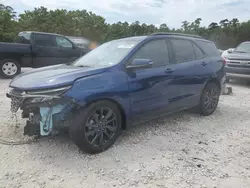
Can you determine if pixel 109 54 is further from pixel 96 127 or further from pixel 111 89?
pixel 96 127

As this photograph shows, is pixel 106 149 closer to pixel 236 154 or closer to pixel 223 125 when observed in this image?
pixel 236 154

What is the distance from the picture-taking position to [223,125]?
4.92 meters

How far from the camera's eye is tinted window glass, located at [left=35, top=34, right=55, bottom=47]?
9811mm

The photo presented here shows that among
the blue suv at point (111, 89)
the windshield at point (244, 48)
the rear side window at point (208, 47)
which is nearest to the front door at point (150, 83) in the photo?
the blue suv at point (111, 89)

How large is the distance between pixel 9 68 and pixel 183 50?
672 centimetres

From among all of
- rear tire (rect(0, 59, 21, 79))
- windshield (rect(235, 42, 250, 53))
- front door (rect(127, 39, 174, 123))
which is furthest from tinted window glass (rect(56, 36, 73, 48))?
windshield (rect(235, 42, 250, 53))

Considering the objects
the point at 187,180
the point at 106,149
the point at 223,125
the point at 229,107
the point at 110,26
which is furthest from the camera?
the point at 110,26

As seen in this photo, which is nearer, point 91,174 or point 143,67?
point 91,174

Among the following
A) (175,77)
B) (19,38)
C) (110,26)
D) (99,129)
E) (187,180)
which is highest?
(110,26)

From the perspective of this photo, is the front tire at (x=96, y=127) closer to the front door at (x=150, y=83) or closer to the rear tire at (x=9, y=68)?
the front door at (x=150, y=83)

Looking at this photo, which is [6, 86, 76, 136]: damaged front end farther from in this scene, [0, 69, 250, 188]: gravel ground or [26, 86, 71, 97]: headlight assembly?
[0, 69, 250, 188]: gravel ground

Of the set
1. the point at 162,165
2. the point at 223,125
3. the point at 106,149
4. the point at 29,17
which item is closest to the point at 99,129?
the point at 106,149

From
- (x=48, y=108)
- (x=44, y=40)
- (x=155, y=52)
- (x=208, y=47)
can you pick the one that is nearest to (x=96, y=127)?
(x=48, y=108)

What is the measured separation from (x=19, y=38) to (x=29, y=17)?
53.4 ft
